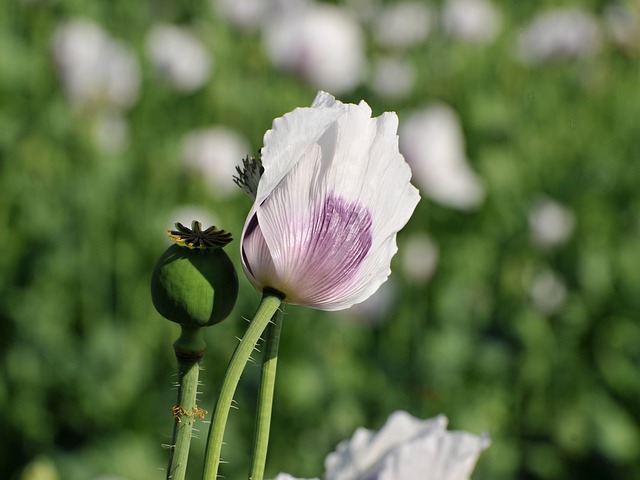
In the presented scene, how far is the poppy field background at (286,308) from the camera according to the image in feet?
8.14

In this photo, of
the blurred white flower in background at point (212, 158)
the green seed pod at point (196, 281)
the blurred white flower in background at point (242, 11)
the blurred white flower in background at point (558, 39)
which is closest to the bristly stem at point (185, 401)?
the green seed pod at point (196, 281)

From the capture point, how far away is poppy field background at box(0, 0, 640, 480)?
97.7 inches

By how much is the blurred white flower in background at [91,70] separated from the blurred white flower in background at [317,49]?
63 cm

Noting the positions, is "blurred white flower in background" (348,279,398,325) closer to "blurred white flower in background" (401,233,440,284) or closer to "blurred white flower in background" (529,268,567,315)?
"blurred white flower in background" (401,233,440,284)

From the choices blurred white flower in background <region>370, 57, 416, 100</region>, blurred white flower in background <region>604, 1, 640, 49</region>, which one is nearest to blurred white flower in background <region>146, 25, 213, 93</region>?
blurred white flower in background <region>370, 57, 416, 100</region>

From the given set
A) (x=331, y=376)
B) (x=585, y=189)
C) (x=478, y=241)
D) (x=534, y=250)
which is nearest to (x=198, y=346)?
(x=331, y=376)

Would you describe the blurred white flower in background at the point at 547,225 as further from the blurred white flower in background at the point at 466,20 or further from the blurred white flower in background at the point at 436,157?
the blurred white flower in background at the point at 466,20

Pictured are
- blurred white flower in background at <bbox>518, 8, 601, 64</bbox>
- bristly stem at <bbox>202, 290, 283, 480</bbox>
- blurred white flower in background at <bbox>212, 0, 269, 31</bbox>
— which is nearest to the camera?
bristly stem at <bbox>202, 290, 283, 480</bbox>

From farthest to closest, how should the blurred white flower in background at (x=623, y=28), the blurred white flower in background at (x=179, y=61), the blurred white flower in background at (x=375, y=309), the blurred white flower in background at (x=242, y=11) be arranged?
the blurred white flower in background at (x=623, y=28)
the blurred white flower in background at (x=242, y=11)
the blurred white flower in background at (x=179, y=61)
the blurred white flower in background at (x=375, y=309)

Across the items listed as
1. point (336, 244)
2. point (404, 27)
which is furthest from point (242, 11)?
point (336, 244)

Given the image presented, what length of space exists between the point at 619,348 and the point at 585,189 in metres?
0.80

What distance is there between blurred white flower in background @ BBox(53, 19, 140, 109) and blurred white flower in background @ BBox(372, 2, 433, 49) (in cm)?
163

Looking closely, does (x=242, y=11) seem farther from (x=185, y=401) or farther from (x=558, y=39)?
(x=185, y=401)

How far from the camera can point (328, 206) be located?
1.30ft
